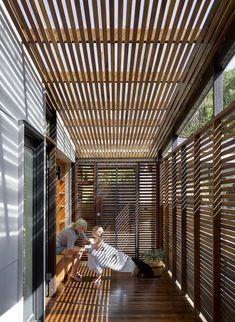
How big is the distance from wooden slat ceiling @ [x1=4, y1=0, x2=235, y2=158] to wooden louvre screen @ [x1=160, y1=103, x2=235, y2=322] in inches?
31.3

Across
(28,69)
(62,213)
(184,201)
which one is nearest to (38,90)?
(28,69)

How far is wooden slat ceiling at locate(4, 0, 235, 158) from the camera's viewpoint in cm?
339

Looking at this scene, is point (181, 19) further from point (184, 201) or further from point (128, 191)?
point (128, 191)

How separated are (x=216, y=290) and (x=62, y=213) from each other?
4.85 m

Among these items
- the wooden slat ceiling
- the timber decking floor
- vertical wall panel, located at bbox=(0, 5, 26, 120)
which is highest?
the wooden slat ceiling

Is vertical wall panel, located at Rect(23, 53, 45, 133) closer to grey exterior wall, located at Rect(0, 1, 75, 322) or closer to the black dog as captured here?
grey exterior wall, located at Rect(0, 1, 75, 322)

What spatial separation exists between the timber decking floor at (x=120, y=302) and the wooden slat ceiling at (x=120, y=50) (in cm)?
287

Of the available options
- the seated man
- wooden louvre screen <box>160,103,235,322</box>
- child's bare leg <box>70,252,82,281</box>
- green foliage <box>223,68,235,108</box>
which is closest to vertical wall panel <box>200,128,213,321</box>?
wooden louvre screen <box>160,103,235,322</box>

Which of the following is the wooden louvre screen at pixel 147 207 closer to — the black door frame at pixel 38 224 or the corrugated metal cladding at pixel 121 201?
the corrugated metal cladding at pixel 121 201

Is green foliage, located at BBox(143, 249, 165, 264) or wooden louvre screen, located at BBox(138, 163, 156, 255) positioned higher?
wooden louvre screen, located at BBox(138, 163, 156, 255)

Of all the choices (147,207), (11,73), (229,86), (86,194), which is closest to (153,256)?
(147,207)

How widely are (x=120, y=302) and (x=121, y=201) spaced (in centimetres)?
413

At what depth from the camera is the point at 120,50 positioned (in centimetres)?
414

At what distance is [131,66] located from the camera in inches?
181
